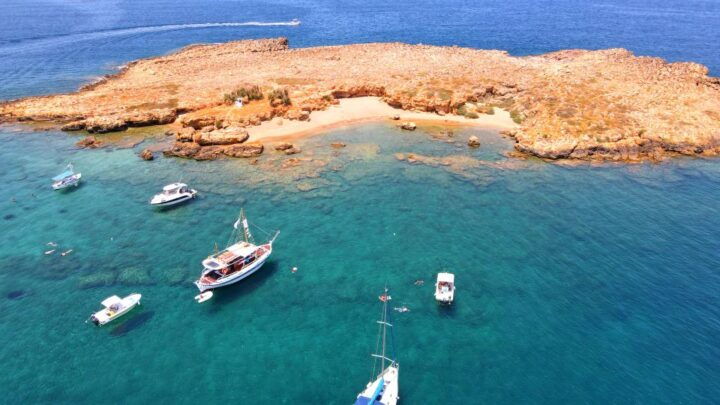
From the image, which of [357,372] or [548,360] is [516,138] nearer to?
[548,360]

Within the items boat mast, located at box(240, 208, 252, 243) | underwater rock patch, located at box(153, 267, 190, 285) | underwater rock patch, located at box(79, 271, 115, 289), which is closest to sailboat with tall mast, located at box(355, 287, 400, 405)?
boat mast, located at box(240, 208, 252, 243)

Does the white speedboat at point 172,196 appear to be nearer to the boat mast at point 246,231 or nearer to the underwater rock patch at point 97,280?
the boat mast at point 246,231

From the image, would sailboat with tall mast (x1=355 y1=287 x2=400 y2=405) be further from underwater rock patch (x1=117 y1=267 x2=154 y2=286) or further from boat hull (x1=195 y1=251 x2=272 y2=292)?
underwater rock patch (x1=117 y1=267 x2=154 y2=286)

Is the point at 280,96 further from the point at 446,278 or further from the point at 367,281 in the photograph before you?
the point at 446,278

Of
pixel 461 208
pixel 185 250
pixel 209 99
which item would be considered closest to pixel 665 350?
pixel 461 208

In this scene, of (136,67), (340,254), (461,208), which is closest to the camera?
(340,254)

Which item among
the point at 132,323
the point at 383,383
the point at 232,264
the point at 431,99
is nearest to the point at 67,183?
the point at 132,323
